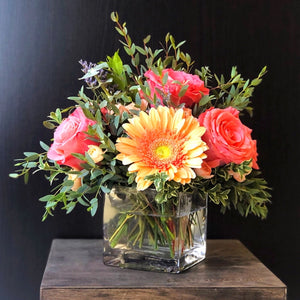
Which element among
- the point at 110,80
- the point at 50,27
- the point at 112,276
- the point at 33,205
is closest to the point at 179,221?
the point at 112,276

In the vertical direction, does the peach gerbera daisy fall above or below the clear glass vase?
above

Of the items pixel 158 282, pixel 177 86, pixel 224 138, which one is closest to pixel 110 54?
pixel 177 86

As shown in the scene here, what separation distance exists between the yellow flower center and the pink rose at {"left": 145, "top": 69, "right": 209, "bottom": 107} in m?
0.10

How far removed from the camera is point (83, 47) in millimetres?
1135

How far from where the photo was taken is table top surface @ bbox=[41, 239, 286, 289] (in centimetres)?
84

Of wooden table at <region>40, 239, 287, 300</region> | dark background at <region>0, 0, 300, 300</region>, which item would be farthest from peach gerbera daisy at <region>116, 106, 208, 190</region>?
dark background at <region>0, 0, 300, 300</region>

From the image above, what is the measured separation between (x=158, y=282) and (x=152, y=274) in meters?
0.04

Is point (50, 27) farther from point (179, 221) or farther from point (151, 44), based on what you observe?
point (179, 221)

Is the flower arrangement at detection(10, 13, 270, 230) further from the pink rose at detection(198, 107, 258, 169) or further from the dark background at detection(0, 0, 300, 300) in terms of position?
the dark background at detection(0, 0, 300, 300)

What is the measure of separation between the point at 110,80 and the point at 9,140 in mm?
362

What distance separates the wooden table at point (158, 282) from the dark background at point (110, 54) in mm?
205

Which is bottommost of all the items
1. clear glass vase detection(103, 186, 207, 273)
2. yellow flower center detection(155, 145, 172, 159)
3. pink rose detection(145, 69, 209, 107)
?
clear glass vase detection(103, 186, 207, 273)

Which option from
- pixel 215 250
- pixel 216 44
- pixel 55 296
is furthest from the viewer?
pixel 216 44

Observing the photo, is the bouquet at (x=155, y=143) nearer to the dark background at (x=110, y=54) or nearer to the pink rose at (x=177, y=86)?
the pink rose at (x=177, y=86)
